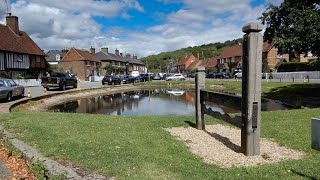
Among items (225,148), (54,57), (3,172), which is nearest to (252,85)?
(225,148)

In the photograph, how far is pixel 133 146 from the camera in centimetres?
684

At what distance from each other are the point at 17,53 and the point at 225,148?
4732 centimetres

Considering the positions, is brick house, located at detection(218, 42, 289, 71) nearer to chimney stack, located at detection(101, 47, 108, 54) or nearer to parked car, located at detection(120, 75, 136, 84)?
parked car, located at detection(120, 75, 136, 84)

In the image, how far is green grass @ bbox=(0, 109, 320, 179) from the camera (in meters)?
5.21

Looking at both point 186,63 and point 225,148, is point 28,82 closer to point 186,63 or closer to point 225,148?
point 225,148

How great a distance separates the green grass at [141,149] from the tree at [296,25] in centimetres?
1136

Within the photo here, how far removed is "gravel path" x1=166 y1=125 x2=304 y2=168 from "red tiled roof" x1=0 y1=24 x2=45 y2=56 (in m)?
42.0

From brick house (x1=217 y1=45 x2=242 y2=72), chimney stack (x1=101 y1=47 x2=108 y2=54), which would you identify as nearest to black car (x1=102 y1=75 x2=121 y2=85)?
chimney stack (x1=101 y1=47 x2=108 y2=54)

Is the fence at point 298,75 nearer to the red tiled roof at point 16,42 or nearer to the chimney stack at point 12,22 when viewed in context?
the red tiled roof at point 16,42

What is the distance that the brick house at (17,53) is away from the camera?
45.1 meters

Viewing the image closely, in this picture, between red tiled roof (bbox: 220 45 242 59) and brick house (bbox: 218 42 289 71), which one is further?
red tiled roof (bbox: 220 45 242 59)

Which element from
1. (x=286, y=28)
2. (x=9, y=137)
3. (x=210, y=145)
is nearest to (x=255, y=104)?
(x=210, y=145)

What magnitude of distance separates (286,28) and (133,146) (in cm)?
1936

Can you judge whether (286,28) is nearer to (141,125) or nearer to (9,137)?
(141,125)
